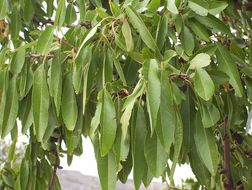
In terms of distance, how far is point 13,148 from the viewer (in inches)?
67.7

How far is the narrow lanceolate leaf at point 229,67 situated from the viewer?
103 centimetres

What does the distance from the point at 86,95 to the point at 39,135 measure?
13cm

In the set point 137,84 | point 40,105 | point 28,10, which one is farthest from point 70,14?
point 137,84

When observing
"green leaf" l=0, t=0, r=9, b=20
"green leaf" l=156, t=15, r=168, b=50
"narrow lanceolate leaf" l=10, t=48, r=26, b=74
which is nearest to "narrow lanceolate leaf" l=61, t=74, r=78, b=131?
"narrow lanceolate leaf" l=10, t=48, r=26, b=74

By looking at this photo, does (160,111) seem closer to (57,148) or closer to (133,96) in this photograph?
(133,96)

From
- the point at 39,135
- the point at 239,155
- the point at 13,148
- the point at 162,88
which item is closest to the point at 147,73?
the point at 162,88

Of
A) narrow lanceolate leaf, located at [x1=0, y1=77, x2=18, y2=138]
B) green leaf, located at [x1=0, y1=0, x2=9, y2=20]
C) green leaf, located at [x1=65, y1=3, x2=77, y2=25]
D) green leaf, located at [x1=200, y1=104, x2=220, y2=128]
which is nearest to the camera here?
green leaf, located at [x1=200, y1=104, x2=220, y2=128]

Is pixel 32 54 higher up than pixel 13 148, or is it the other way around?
pixel 32 54

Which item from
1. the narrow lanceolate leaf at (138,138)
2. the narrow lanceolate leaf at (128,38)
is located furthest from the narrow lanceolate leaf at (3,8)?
the narrow lanceolate leaf at (138,138)

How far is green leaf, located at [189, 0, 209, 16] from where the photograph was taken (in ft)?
3.20

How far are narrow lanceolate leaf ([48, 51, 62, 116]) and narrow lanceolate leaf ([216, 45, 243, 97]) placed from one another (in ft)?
1.11

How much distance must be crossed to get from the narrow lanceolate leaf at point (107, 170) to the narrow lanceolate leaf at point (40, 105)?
0.16 meters

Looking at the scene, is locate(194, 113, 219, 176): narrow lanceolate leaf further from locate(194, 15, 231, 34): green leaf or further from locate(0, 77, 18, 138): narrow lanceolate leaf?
locate(0, 77, 18, 138): narrow lanceolate leaf

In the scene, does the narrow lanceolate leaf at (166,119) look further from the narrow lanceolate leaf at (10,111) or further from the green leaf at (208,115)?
the narrow lanceolate leaf at (10,111)
